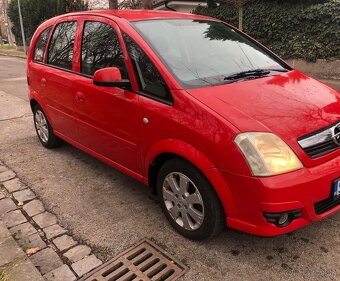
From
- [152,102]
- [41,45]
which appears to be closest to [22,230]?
[152,102]

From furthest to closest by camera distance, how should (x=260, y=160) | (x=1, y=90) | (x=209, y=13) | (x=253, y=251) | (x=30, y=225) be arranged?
(x=209, y=13) < (x=1, y=90) < (x=30, y=225) < (x=253, y=251) < (x=260, y=160)

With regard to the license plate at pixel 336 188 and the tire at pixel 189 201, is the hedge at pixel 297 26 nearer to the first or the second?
the license plate at pixel 336 188

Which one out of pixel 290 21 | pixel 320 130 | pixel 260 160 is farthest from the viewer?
pixel 290 21

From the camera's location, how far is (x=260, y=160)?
92.7 inches

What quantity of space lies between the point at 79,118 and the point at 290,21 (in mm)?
8997

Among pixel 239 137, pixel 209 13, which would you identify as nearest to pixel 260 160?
pixel 239 137

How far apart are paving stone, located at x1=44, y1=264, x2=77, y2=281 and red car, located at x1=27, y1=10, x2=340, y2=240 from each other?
2.95 ft

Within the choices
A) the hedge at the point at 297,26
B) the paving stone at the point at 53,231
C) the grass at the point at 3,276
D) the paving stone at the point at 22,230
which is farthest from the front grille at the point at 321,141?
the hedge at the point at 297,26

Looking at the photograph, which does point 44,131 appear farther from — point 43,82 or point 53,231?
point 53,231

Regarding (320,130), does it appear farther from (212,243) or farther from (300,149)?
(212,243)

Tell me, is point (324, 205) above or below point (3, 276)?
above

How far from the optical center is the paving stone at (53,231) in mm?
3098

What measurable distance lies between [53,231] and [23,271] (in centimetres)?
59

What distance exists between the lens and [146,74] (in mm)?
3055
